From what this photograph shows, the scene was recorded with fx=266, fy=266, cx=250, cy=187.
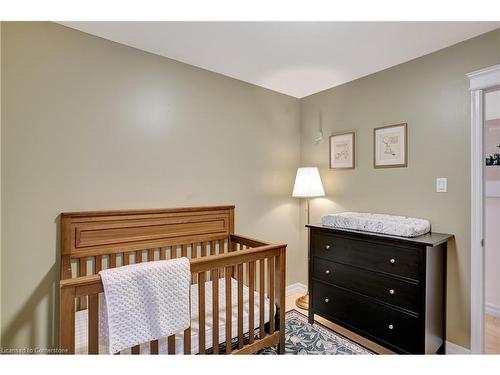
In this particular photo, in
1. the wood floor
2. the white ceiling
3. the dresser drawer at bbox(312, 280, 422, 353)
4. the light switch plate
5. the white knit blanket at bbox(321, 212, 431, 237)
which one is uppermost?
the white ceiling

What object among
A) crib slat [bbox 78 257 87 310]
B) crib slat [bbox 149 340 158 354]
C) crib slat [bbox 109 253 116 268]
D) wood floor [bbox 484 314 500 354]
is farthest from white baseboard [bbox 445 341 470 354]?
crib slat [bbox 78 257 87 310]

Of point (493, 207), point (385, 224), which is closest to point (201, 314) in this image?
point (385, 224)

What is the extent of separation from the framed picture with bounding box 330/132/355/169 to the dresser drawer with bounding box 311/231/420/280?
79 cm

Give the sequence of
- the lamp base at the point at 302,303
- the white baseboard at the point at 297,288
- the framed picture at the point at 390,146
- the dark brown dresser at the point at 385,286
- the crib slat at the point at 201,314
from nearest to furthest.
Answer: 1. the crib slat at the point at 201,314
2. the dark brown dresser at the point at 385,286
3. the framed picture at the point at 390,146
4. the lamp base at the point at 302,303
5. the white baseboard at the point at 297,288

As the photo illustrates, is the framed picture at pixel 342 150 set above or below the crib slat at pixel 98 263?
above

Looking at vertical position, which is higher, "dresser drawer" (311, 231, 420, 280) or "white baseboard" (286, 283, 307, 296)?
"dresser drawer" (311, 231, 420, 280)

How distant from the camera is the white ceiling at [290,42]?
174 cm

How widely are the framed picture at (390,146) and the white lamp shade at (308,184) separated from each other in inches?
21.5

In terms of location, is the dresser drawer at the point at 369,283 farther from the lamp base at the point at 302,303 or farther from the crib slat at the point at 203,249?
the crib slat at the point at 203,249

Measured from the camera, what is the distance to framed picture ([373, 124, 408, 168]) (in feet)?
7.27

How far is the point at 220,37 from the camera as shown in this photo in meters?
1.87

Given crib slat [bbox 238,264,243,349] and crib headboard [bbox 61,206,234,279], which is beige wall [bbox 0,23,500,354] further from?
crib slat [bbox 238,264,243,349]

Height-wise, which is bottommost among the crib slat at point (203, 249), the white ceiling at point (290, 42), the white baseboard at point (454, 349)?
the white baseboard at point (454, 349)

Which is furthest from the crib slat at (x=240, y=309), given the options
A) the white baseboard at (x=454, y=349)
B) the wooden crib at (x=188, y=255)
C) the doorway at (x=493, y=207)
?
the doorway at (x=493, y=207)
